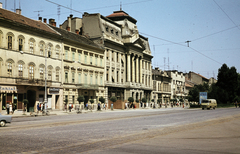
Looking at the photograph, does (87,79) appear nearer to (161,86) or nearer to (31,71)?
(31,71)

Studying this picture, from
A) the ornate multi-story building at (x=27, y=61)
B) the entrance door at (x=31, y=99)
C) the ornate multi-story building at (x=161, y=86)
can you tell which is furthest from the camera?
the ornate multi-story building at (x=161, y=86)

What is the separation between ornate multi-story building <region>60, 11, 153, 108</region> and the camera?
66.6 m

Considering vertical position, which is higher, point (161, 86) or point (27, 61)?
point (27, 61)

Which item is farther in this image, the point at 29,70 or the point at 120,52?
the point at 120,52

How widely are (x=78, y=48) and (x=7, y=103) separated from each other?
19.8m

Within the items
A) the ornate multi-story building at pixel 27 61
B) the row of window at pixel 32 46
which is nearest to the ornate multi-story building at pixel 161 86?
the ornate multi-story building at pixel 27 61

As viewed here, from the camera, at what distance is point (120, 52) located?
73.9 metres

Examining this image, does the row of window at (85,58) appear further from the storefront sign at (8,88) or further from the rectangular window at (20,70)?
the storefront sign at (8,88)

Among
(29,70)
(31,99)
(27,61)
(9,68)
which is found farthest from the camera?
(31,99)

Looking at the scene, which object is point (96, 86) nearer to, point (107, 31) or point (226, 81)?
point (107, 31)

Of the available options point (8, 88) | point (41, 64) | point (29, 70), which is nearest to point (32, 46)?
point (41, 64)

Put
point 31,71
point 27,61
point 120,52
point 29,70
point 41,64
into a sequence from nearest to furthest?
point 27,61, point 29,70, point 31,71, point 41,64, point 120,52

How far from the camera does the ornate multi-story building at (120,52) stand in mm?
66625

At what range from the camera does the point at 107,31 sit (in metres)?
68.9
